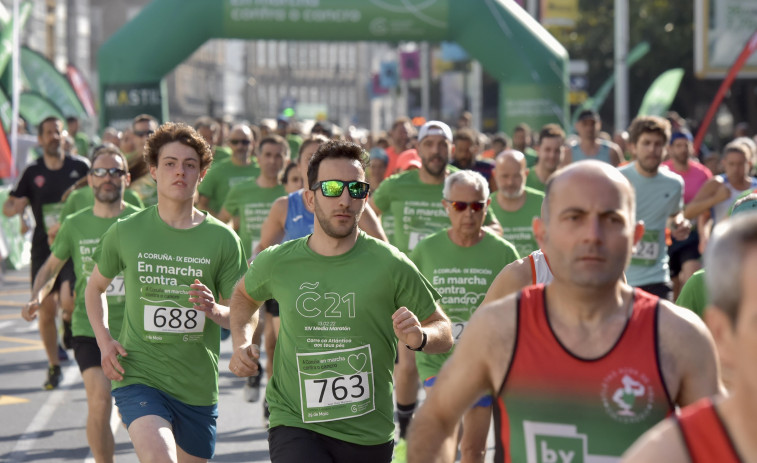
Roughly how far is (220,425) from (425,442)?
591cm

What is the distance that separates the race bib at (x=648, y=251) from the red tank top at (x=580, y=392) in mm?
5991

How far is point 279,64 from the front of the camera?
146250 mm

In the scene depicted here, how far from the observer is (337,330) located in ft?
16.3

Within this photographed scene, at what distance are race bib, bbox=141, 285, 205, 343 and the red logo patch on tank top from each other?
3064mm

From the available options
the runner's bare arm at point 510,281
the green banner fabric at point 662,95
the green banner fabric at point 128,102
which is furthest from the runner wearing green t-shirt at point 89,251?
the green banner fabric at point 662,95

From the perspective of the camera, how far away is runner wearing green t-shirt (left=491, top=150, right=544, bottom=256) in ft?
28.3

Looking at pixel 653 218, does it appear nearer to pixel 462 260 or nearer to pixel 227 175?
pixel 462 260

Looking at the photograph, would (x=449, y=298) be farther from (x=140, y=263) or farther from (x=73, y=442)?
(x=73, y=442)

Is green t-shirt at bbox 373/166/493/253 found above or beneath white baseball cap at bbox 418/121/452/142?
beneath

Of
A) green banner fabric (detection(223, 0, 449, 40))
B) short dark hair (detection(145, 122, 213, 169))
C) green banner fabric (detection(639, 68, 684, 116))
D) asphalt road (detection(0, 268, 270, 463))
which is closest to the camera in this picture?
short dark hair (detection(145, 122, 213, 169))

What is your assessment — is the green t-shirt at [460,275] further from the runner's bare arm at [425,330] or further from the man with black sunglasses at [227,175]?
the man with black sunglasses at [227,175]

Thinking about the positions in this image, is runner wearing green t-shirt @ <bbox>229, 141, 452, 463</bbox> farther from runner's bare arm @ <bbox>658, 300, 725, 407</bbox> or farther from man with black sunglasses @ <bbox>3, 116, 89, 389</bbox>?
man with black sunglasses @ <bbox>3, 116, 89, 389</bbox>

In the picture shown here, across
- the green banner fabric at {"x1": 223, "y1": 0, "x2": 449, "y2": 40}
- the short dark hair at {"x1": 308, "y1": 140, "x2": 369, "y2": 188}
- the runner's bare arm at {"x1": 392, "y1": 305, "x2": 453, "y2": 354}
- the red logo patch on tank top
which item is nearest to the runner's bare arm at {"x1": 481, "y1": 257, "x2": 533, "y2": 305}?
the runner's bare arm at {"x1": 392, "y1": 305, "x2": 453, "y2": 354}

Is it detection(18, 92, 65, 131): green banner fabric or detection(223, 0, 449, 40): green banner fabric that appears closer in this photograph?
detection(223, 0, 449, 40): green banner fabric
